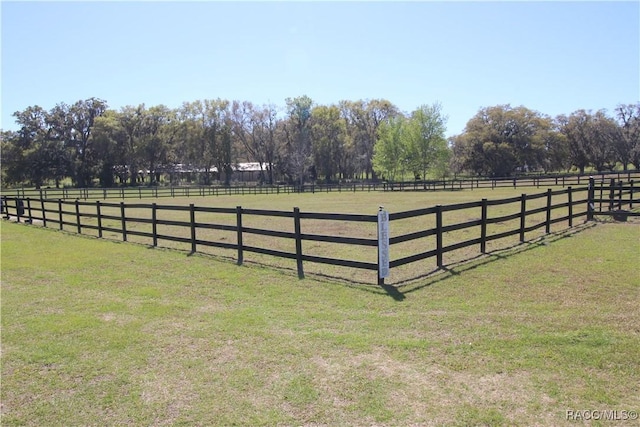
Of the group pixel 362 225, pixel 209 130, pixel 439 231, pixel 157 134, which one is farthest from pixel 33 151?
pixel 439 231

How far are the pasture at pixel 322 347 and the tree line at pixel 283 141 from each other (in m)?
63.7

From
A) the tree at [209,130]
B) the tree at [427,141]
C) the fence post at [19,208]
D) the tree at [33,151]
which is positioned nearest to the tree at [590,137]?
the tree at [427,141]

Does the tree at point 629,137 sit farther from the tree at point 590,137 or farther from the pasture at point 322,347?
the pasture at point 322,347

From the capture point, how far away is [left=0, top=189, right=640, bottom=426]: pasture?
3.67 m

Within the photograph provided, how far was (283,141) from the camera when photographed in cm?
8319

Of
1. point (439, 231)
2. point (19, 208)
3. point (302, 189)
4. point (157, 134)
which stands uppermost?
point (157, 134)

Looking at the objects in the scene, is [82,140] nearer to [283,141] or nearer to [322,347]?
[283,141]

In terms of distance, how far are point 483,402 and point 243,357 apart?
2.47 metres

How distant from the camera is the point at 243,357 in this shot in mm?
4723

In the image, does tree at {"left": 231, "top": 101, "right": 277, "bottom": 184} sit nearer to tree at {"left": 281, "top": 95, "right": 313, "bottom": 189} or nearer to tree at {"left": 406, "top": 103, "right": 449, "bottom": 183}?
tree at {"left": 281, "top": 95, "right": 313, "bottom": 189}

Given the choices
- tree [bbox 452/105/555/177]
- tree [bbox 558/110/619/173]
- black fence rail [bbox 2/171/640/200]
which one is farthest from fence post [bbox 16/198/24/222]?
tree [bbox 558/110/619/173]

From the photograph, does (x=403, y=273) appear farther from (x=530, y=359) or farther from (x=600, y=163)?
(x=600, y=163)

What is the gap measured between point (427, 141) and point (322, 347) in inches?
2565

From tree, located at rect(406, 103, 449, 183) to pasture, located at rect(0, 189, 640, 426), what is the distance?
6011cm
